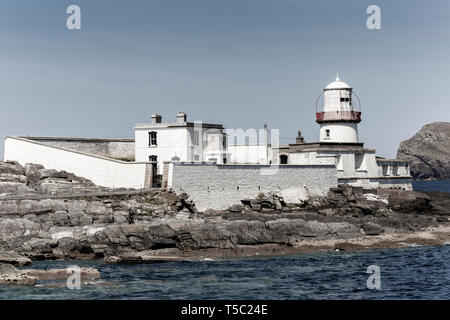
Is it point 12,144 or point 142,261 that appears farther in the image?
point 12,144

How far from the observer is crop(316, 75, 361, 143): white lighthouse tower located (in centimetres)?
5694

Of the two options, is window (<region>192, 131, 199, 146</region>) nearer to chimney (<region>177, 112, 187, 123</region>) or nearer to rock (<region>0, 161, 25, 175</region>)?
chimney (<region>177, 112, 187, 123</region>)

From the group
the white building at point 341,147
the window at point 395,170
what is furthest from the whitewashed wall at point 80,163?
the window at point 395,170

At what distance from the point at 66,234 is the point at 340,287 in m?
17.0

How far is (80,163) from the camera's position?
4903 centimetres

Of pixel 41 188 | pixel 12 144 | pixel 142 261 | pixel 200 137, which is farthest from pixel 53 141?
pixel 142 261

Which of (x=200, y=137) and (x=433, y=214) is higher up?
(x=200, y=137)

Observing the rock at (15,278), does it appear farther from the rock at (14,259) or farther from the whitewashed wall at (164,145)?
the whitewashed wall at (164,145)

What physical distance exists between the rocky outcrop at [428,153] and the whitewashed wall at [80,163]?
141275mm

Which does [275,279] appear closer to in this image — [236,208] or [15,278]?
[15,278]

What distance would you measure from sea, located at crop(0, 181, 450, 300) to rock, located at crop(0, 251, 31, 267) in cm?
61
